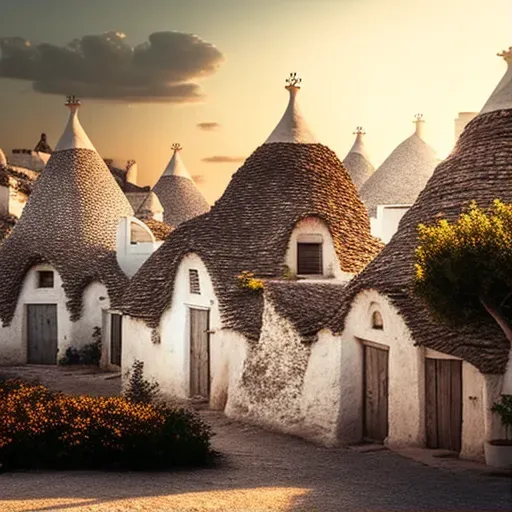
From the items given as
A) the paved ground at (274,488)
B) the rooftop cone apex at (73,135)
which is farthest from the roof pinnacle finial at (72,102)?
the paved ground at (274,488)

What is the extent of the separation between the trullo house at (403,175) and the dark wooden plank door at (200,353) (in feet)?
40.4

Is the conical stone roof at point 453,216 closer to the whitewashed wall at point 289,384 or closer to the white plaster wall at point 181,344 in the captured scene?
the whitewashed wall at point 289,384

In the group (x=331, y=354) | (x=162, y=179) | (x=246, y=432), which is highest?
(x=162, y=179)

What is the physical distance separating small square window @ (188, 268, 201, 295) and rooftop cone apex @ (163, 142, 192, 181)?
77.2ft

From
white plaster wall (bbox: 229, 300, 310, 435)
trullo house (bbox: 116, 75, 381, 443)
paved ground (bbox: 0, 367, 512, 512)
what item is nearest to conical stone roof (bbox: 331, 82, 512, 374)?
white plaster wall (bbox: 229, 300, 310, 435)

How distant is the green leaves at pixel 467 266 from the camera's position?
14.1m

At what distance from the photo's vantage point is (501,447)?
14.9 meters

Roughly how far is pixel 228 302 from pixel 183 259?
2.28 meters

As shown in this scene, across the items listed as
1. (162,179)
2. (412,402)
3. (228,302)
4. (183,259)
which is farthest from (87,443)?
(162,179)

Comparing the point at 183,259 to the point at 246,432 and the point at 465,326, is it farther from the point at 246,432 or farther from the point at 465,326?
the point at 465,326

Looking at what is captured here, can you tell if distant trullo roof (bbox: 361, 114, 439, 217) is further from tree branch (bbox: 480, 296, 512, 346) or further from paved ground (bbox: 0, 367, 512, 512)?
tree branch (bbox: 480, 296, 512, 346)

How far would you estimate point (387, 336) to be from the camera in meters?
Result: 17.6

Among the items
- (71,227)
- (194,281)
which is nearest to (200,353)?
(194,281)

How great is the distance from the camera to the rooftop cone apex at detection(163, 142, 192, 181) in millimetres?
48625
